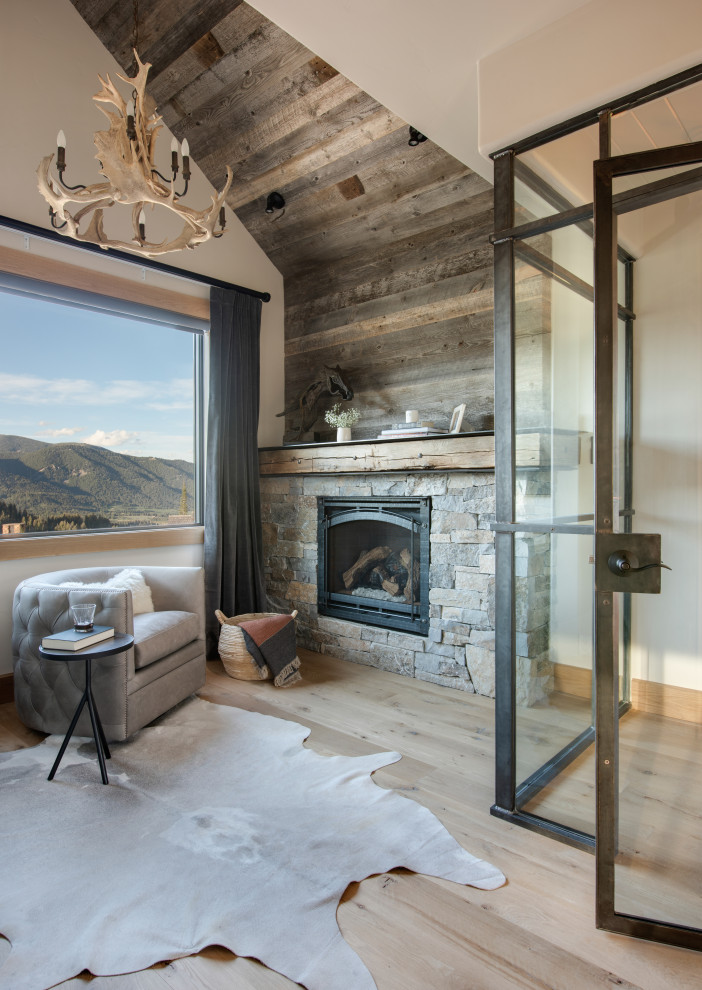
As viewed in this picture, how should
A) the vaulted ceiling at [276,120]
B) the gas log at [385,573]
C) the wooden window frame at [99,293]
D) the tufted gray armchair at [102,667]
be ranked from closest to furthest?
1. the tufted gray armchair at [102,667]
2. the wooden window frame at [99,293]
3. the vaulted ceiling at [276,120]
4. the gas log at [385,573]

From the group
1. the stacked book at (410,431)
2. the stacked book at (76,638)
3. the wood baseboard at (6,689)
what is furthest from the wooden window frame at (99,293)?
the stacked book at (410,431)

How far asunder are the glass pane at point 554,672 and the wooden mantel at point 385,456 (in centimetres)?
113

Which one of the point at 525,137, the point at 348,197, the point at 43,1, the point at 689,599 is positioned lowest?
the point at 689,599

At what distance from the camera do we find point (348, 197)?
13.0 feet

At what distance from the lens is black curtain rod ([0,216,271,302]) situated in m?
3.23

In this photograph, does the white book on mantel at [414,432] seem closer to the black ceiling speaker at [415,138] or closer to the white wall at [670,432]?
the black ceiling speaker at [415,138]

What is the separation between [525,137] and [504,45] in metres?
0.30

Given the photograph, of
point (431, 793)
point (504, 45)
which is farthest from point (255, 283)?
point (431, 793)

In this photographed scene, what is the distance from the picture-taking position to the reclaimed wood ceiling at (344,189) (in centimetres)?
348

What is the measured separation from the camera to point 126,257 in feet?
12.1

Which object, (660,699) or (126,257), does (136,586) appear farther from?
(660,699)

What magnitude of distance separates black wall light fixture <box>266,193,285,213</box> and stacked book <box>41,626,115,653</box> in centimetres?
316

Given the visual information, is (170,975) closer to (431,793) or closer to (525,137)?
(431,793)

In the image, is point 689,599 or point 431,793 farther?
point 431,793
